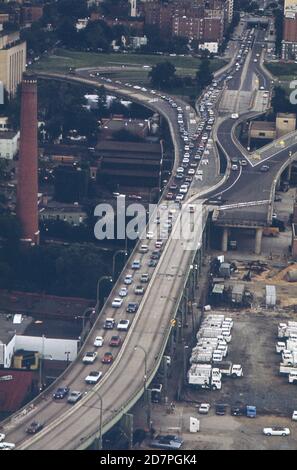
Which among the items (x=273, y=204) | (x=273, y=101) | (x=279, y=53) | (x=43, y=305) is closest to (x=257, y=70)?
(x=279, y=53)

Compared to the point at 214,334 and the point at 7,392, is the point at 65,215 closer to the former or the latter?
the point at 214,334

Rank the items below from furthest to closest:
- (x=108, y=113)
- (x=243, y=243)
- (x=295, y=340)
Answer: (x=108, y=113)
(x=243, y=243)
(x=295, y=340)

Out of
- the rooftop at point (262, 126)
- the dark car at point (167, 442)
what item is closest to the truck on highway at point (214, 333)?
the dark car at point (167, 442)

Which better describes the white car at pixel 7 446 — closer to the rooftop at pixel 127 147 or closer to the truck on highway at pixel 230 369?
the truck on highway at pixel 230 369

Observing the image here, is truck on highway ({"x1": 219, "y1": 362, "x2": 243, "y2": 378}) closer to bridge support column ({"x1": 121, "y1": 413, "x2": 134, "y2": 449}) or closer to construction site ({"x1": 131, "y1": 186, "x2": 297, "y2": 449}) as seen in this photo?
construction site ({"x1": 131, "y1": 186, "x2": 297, "y2": 449})

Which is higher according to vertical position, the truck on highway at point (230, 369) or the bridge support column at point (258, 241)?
the truck on highway at point (230, 369)

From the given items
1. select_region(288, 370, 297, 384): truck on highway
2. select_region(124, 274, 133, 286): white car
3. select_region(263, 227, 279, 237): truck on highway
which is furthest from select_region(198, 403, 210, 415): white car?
select_region(263, 227, 279, 237): truck on highway
